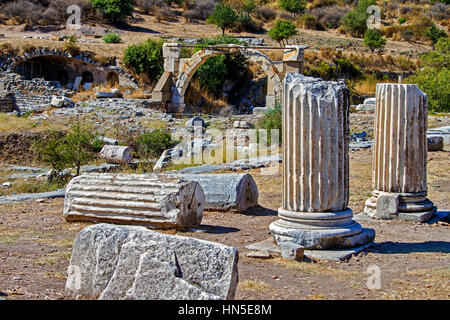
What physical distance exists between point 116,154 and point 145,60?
558 inches

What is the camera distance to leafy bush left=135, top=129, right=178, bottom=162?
17.4 meters

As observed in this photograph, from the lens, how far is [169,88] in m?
26.2

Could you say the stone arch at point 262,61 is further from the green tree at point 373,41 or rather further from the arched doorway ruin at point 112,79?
the green tree at point 373,41

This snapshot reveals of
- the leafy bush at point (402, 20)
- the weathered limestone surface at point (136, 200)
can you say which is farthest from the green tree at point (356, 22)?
the weathered limestone surface at point (136, 200)

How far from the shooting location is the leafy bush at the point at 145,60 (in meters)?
29.4

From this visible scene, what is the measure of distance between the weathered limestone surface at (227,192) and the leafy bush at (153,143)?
824 cm

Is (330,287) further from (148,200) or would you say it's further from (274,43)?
(274,43)

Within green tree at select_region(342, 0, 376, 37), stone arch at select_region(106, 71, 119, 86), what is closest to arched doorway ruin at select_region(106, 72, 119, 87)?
stone arch at select_region(106, 71, 119, 86)

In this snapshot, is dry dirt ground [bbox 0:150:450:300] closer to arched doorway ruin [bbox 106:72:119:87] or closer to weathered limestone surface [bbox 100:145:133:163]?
weathered limestone surface [bbox 100:145:133:163]

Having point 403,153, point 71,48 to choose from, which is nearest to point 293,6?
point 71,48

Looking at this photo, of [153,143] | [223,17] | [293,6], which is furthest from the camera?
[293,6]

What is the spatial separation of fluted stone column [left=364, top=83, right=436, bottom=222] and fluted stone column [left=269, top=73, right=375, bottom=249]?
206cm

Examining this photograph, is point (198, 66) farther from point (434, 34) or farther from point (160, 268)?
point (434, 34)

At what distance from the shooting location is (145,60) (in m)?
29.6
